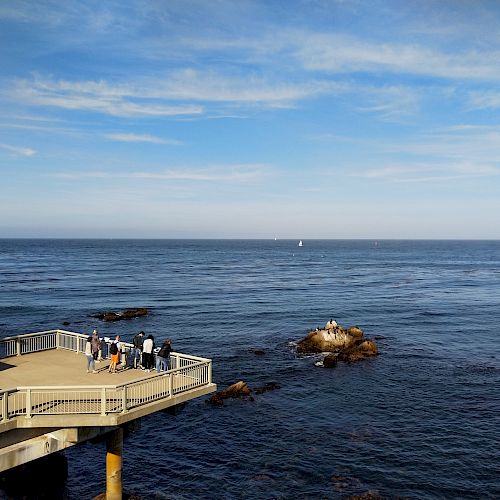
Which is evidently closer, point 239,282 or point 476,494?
point 476,494

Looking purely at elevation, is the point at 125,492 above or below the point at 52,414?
below

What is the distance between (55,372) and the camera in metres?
22.3

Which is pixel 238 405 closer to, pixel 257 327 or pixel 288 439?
pixel 288 439

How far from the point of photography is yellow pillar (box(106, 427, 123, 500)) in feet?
65.7

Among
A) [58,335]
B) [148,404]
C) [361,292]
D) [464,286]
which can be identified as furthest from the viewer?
[464,286]

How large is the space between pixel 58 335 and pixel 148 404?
1032 centimetres

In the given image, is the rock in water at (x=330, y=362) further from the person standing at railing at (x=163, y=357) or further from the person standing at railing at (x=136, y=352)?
the person standing at railing at (x=163, y=357)

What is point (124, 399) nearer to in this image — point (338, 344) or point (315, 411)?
point (315, 411)

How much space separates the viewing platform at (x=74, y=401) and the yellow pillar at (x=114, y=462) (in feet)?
0.13

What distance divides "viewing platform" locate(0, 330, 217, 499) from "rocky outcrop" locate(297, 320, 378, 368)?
2596 cm

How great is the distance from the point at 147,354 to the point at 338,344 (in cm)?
2937

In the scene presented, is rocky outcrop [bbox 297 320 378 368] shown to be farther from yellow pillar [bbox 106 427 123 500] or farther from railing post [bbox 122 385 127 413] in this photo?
railing post [bbox 122 385 127 413]

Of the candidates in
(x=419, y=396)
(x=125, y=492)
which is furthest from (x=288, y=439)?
(x=419, y=396)

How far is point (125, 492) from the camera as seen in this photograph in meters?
22.9
